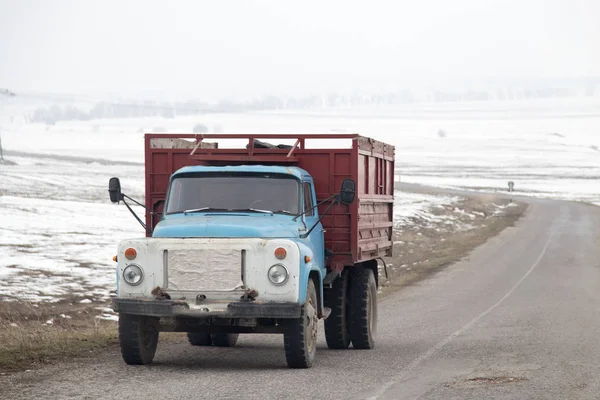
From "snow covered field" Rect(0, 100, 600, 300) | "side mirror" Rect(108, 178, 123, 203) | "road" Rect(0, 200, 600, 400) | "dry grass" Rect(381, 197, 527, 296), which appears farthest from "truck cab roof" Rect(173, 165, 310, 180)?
"dry grass" Rect(381, 197, 527, 296)

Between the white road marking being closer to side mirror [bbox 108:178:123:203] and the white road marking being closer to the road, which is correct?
the road

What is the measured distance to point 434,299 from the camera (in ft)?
81.4

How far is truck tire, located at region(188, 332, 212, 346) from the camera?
51.3ft

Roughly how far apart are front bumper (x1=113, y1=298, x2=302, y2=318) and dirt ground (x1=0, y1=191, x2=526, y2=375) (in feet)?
5.51

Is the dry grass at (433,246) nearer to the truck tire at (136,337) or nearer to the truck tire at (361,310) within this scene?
the truck tire at (361,310)

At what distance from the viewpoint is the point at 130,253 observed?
12.3 m

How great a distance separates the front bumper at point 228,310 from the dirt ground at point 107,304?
1680 mm

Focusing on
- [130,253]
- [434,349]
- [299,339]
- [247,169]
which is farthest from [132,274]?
[434,349]

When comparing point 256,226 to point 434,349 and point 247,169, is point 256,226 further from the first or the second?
point 434,349

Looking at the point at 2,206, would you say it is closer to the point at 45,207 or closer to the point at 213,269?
the point at 45,207

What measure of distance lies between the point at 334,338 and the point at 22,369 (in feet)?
16.0

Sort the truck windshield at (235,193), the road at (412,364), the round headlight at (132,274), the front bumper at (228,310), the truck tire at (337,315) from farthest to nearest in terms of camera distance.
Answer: the truck tire at (337,315) < the truck windshield at (235,193) < the round headlight at (132,274) < the front bumper at (228,310) < the road at (412,364)

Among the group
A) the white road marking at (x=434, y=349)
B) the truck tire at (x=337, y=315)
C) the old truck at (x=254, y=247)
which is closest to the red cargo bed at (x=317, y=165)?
the old truck at (x=254, y=247)

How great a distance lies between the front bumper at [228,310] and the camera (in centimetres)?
1202
